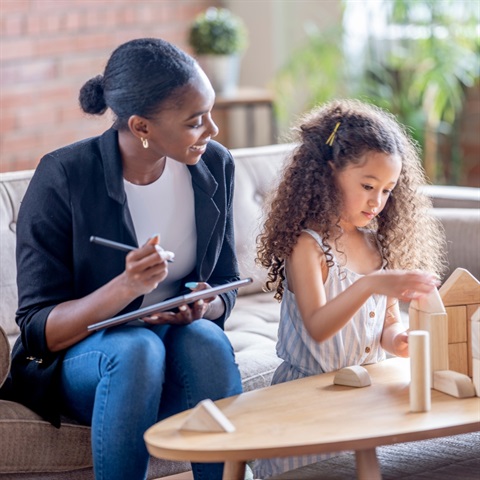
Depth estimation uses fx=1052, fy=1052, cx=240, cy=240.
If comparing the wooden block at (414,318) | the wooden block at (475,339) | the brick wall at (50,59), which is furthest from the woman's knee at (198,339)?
the brick wall at (50,59)

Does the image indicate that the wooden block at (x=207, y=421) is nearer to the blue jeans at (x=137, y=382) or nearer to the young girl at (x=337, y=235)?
the blue jeans at (x=137, y=382)

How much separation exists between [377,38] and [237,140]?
2.90 ft

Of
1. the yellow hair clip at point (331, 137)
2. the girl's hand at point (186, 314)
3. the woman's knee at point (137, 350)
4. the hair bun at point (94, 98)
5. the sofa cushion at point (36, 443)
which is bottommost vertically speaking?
→ the sofa cushion at point (36, 443)

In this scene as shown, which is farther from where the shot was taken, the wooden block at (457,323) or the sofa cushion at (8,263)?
the sofa cushion at (8,263)

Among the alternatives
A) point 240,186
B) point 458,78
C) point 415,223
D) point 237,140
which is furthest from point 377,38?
point 415,223

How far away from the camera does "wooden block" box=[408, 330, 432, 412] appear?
162 cm

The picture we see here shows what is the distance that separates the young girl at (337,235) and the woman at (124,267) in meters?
0.15

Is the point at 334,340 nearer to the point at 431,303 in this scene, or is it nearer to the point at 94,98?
the point at 431,303

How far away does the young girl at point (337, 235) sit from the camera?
1.94 m

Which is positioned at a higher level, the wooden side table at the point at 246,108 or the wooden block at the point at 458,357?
the wooden side table at the point at 246,108

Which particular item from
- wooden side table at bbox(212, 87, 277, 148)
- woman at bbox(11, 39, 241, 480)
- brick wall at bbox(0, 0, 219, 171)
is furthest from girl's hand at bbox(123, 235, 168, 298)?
wooden side table at bbox(212, 87, 277, 148)

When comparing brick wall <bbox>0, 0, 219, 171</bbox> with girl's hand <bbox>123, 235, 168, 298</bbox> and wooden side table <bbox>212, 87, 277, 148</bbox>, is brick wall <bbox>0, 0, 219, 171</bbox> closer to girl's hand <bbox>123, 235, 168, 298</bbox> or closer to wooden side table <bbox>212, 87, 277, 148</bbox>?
wooden side table <bbox>212, 87, 277, 148</bbox>

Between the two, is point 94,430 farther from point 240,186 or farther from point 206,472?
point 240,186

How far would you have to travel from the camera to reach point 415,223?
211 centimetres
